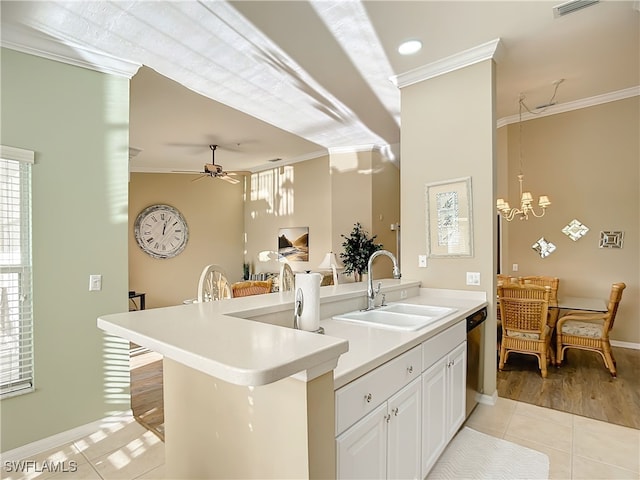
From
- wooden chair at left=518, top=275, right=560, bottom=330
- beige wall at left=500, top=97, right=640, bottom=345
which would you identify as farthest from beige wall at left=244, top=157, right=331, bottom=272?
wooden chair at left=518, top=275, right=560, bottom=330

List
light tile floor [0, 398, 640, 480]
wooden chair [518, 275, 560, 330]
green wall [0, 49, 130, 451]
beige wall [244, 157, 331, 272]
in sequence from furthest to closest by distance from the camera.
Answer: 1. beige wall [244, 157, 331, 272]
2. wooden chair [518, 275, 560, 330]
3. green wall [0, 49, 130, 451]
4. light tile floor [0, 398, 640, 480]

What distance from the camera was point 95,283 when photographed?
8.70 feet

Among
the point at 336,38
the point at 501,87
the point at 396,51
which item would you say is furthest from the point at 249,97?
the point at 501,87

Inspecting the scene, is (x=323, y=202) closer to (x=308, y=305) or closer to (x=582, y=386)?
(x=582, y=386)

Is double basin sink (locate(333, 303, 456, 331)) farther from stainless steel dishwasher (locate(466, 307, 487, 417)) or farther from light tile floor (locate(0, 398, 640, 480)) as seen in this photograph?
light tile floor (locate(0, 398, 640, 480))

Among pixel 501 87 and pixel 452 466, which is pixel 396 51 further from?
pixel 452 466

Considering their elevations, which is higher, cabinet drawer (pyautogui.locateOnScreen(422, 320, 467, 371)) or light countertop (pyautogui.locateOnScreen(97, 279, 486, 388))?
light countertop (pyautogui.locateOnScreen(97, 279, 486, 388))

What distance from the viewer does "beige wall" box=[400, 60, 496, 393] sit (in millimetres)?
2973

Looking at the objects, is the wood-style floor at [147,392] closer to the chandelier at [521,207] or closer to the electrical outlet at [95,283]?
the electrical outlet at [95,283]

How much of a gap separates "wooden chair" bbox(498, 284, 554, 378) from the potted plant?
2.45 meters

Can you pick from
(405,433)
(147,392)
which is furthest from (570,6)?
(147,392)

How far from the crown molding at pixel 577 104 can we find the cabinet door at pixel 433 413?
4543mm

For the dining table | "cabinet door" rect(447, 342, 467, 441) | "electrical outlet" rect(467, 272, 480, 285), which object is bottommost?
"cabinet door" rect(447, 342, 467, 441)

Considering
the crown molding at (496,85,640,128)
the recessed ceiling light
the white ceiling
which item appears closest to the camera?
the white ceiling
